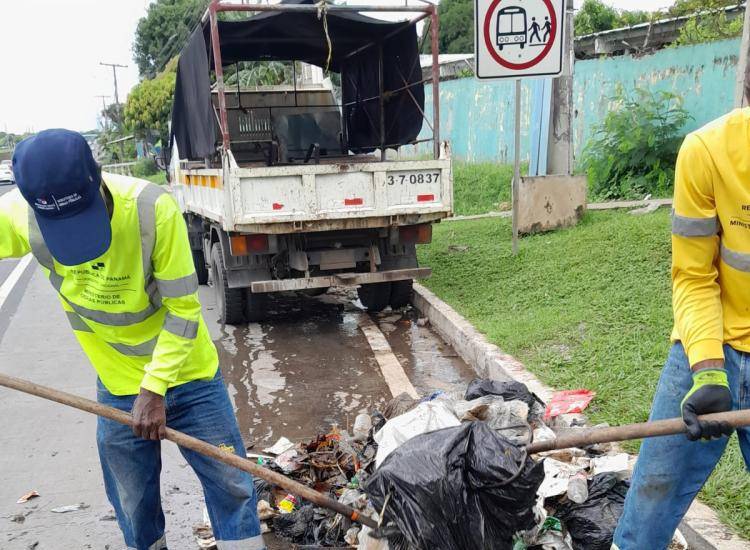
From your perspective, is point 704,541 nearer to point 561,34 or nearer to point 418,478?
point 418,478

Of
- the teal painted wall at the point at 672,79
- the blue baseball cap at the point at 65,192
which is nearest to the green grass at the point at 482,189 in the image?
the teal painted wall at the point at 672,79

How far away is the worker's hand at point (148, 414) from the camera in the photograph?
2465 mm

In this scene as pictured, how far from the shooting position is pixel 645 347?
4.65m

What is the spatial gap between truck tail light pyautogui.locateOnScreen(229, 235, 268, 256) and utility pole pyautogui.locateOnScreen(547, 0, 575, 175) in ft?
13.6

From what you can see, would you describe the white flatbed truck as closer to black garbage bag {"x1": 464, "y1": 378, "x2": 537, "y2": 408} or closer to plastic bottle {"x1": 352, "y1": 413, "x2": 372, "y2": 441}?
plastic bottle {"x1": 352, "y1": 413, "x2": 372, "y2": 441}

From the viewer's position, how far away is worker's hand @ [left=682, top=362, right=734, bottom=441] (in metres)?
2.09

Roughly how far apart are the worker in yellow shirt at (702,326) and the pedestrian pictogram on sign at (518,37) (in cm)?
520

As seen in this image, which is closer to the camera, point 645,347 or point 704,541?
point 704,541

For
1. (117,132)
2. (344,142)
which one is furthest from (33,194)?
(117,132)

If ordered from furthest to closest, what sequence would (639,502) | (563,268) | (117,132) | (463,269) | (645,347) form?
(117,132) < (463,269) < (563,268) < (645,347) < (639,502)

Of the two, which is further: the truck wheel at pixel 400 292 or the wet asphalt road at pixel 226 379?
the truck wheel at pixel 400 292

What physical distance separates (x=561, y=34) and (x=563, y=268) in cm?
232

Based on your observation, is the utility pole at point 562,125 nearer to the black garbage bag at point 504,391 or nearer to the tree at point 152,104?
the black garbage bag at point 504,391

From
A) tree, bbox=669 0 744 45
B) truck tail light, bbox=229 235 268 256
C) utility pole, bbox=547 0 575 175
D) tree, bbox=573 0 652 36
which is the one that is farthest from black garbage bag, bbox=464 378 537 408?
tree, bbox=573 0 652 36
